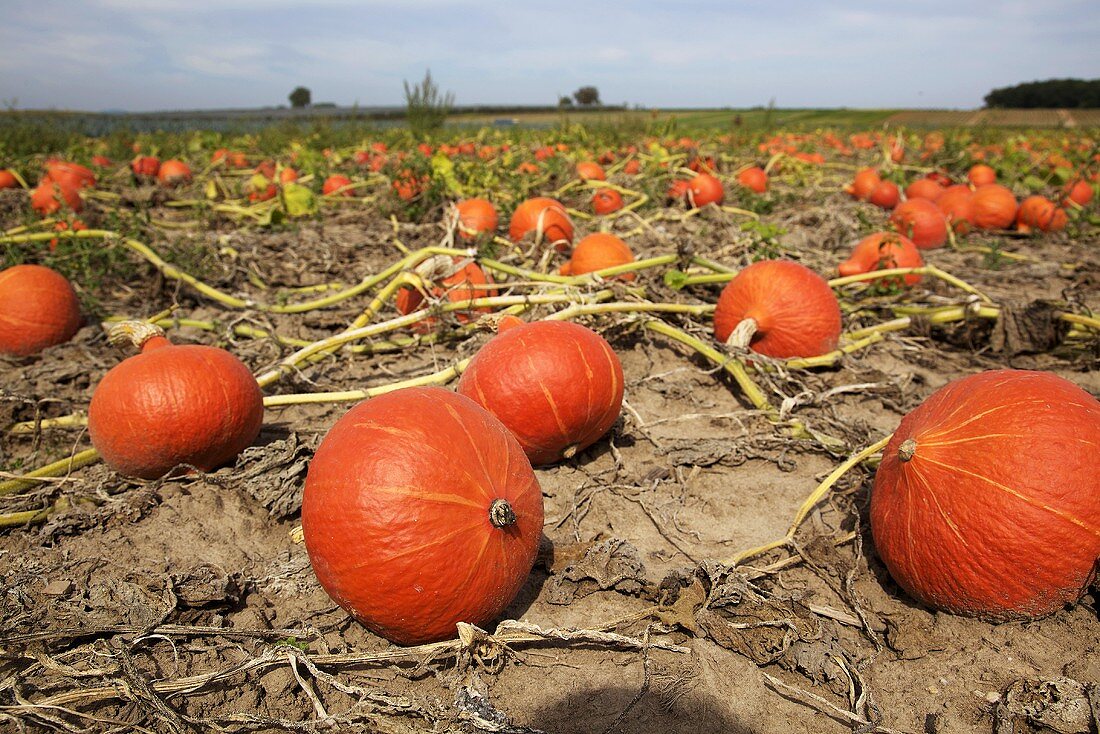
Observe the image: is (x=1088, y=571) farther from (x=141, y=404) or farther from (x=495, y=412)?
(x=141, y=404)

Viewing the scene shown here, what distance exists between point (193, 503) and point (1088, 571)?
346cm

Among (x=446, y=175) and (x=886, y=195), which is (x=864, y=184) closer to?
(x=886, y=195)

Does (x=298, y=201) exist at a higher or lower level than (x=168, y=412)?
higher

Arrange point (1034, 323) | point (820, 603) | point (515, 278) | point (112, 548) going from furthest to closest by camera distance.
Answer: point (515, 278) < point (1034, 323) < point (112, 548) < point (820, 603)

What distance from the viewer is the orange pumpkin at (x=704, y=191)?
8445mm

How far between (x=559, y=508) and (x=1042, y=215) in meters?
7.83

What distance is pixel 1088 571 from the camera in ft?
6.82

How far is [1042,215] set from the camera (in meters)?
7.63

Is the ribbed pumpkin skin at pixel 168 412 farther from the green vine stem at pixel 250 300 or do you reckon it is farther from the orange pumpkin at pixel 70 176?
the orange pumpkin at pixel 70 176

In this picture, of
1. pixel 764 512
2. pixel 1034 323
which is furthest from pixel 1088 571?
pixel 1034 323

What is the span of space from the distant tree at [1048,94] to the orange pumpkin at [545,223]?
65129 millimetres

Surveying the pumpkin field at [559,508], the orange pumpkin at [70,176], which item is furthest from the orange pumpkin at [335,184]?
the pumpkin field at [559,508]

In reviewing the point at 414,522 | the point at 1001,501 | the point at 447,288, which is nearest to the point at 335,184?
the point at 447,288

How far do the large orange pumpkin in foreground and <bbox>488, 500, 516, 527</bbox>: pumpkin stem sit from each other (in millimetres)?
1702
